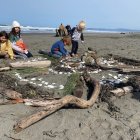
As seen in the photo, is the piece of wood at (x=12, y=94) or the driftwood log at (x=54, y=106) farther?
the piece of wood at (x=12, y=94)

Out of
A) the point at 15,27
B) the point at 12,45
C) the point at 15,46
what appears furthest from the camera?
the point at 15,46

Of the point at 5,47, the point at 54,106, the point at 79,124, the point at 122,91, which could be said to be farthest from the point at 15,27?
the point at 79,124

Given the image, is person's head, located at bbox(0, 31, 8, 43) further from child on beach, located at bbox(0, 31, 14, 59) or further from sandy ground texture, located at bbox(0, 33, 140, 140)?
sandy ground texture, located at bbox(0, 33, 140, 140)

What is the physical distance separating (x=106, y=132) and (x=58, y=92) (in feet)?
7.01

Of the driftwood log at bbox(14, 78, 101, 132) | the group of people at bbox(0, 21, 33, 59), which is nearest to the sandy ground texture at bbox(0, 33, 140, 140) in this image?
the driftwood log at bbox(14, 78, 101, 132)

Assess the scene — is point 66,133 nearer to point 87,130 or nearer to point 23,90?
point 87,130

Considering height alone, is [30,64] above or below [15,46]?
below

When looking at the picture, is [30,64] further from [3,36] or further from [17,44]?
[17,44]

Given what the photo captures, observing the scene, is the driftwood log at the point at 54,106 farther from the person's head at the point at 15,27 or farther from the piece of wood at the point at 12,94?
the person's head at the point at 15,27

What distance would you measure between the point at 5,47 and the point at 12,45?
0.55 meters

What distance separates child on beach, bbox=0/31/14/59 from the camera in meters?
11.2

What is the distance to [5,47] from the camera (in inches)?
447

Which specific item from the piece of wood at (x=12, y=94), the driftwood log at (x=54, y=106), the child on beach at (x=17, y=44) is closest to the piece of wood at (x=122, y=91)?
the driftwood log at (x=54, y=106)

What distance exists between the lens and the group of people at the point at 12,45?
1129 centimetres
